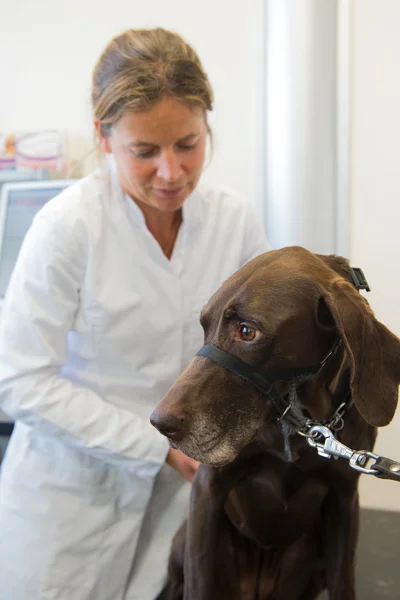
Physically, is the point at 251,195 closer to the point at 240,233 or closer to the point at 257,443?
the point at 240,233

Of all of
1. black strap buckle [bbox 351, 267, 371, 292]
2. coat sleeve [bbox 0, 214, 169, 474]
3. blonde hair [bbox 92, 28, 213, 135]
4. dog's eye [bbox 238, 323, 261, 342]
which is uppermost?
blonde hair [bbox 92, 28, 213, 135]

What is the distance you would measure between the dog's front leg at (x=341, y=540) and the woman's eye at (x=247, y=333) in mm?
355

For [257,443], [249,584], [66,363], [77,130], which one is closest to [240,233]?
[66,363]

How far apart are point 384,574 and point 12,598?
30.7 inches

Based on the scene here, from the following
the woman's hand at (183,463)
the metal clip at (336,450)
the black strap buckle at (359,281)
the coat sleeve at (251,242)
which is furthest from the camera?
the coat sleeve at (251,242)

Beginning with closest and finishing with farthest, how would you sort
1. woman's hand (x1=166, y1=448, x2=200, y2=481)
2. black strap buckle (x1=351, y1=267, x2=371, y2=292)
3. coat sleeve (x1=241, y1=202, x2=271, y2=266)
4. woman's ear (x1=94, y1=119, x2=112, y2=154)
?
black strap buckle (x1=351, y1=267, x2=371, y2=292), woman's hand (x1=166, y1=448, x2=200, y2=481), woman's ear (x1=94, y1=119, x2=112, y2=154), coat sleeve (x1=241, y1=202, x2=271, y2=266)

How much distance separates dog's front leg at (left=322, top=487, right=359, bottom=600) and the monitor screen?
1.40 meters

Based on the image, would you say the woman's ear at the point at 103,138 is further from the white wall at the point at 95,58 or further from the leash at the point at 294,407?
the white wall at the point at 95,58

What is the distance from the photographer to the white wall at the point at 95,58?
6.95 ft

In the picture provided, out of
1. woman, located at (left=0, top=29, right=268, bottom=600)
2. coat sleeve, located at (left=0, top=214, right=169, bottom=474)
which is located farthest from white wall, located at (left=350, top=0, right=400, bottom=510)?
coat sleeve, located at (left=0, top=214, right=169, bottom=474)

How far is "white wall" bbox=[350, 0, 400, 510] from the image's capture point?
74.7 inches

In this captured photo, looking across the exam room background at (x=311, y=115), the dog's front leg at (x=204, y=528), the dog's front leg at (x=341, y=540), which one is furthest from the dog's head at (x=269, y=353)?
the exam room background at (x=311, y=115)

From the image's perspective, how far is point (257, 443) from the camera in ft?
3.28

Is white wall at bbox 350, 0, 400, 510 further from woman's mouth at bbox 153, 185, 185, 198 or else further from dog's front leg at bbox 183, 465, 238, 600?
dog's front leg at bbox 183, 465, 238, 600
